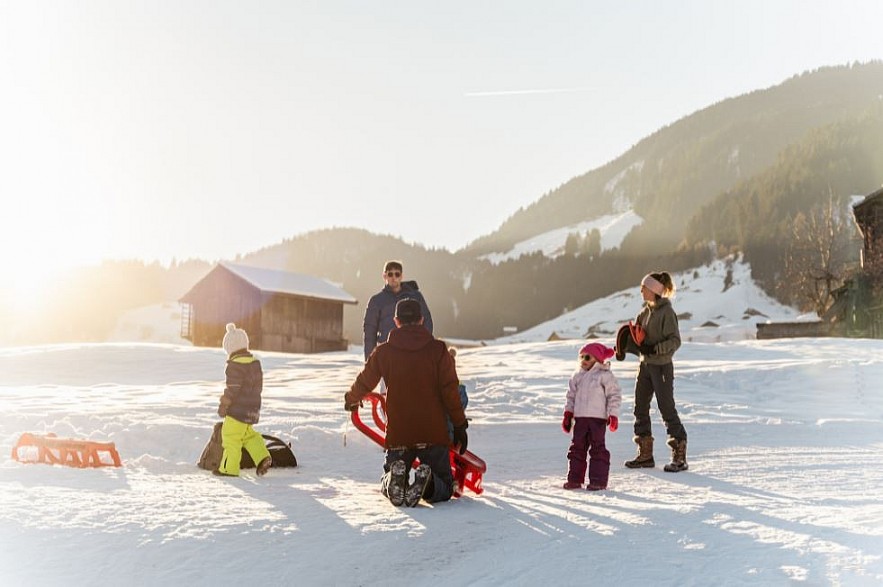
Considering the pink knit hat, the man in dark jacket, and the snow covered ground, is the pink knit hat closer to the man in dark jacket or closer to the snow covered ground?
the snow covered ground

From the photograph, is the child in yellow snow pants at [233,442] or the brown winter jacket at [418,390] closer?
the brown winter jacket at [418,390]

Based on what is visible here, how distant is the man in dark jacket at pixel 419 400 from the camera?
5785mm

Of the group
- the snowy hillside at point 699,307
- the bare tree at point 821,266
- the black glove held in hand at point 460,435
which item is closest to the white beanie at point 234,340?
the black glove held in hand at point 460,435

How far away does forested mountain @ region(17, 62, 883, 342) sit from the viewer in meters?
101

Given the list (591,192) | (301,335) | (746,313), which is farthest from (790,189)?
(591,192)

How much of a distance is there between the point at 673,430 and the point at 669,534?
3250 mm

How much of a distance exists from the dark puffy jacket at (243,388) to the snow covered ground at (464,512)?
651 mm

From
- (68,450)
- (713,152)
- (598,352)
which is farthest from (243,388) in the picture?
(713,152)

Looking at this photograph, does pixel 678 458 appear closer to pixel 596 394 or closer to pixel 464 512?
pixel 596 394

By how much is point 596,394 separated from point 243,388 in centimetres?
331

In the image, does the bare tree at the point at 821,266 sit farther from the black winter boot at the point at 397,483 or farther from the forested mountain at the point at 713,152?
the forested mountain at the point at 713,152

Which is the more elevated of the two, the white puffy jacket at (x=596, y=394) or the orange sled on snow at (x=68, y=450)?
the white puffy jacket at (x=596, y=394)

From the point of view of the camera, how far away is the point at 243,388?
7273 mm

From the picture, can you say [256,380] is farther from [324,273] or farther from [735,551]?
[324,273]
